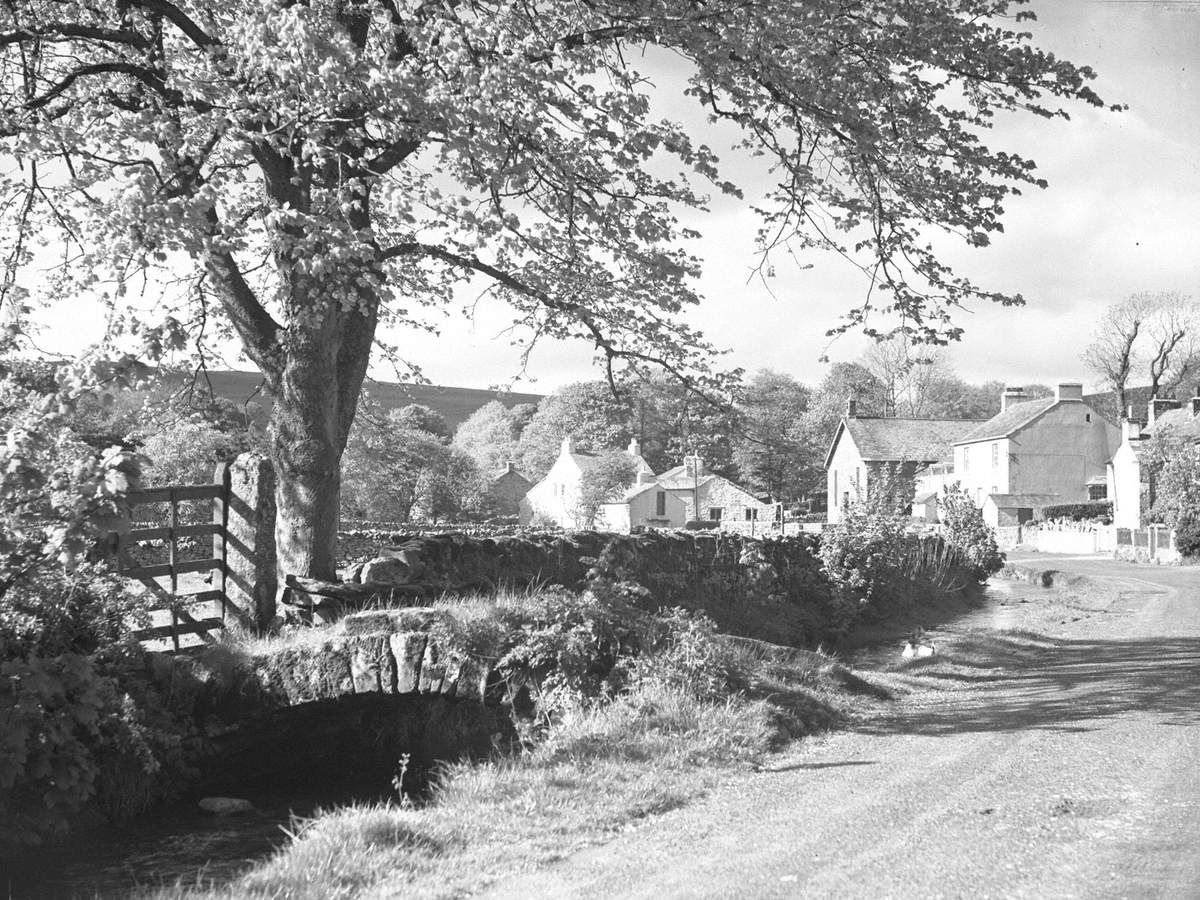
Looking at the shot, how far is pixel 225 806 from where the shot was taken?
9422mm

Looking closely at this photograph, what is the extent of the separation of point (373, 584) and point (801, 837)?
6.90 metres

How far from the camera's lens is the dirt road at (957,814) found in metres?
5.10

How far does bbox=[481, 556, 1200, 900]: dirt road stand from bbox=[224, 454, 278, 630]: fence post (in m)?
6.08

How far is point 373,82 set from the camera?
9016 millimetres

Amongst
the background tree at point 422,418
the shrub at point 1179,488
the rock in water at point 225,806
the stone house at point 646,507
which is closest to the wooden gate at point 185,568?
the rock in water at point 225,806

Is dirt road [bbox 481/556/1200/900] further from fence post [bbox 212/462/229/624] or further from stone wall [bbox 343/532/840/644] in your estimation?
fence post [bbox 212/462/229/624]

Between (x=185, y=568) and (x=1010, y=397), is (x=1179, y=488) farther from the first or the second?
(x=185, y=568)

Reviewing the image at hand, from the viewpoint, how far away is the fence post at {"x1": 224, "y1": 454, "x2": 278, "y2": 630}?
36.6ft

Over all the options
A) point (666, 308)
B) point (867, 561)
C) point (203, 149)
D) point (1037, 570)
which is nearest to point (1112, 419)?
point (1037, 570)

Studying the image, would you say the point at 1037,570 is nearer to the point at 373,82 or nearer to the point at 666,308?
the point at 666,308

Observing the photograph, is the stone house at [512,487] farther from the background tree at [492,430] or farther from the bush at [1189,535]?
the bush at [1189,535]

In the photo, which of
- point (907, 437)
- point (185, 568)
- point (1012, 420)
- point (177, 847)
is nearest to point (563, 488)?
point (907, 437)

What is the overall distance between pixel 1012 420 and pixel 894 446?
9510 mm

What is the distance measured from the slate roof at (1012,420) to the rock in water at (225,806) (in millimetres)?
56707
